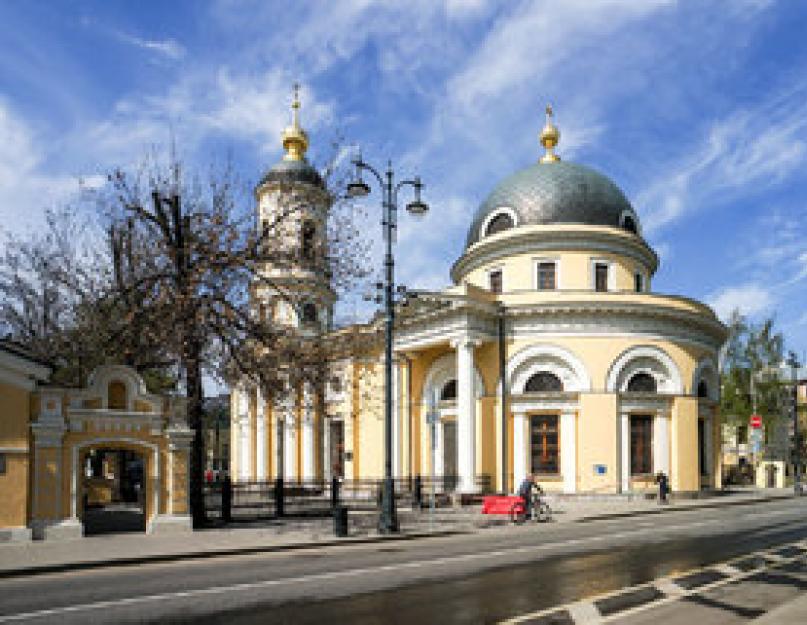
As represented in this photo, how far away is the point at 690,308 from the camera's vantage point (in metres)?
32.4

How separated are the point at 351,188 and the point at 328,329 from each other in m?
5.42

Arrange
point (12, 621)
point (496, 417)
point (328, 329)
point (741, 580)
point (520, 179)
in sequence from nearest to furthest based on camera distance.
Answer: point (12, 621) < point (741, 580) < point (328, 329) < point (496, 417) < point (520, 179)

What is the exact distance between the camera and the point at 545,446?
30.6m

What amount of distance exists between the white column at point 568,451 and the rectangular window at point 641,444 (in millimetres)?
2732

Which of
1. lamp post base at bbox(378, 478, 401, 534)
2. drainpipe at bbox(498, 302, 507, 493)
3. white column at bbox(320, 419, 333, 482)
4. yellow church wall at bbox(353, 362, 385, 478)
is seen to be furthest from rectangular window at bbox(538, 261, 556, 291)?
lamp post base at bbox(378, 478, 401, 534)

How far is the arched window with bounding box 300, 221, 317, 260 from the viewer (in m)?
20.0

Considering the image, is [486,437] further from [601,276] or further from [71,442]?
[71,442]

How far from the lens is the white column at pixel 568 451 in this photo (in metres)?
29.8

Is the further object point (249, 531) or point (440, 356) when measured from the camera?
point (440, 356)

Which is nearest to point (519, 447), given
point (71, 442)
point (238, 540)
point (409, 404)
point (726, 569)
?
point (409, 404)

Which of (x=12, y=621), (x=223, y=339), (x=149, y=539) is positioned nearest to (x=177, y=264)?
(x=223, y=339)

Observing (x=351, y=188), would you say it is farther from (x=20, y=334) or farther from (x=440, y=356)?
(x=20, y=334)

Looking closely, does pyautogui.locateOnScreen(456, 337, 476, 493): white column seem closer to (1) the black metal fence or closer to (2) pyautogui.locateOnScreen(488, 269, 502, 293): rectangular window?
(1) the black metal fence

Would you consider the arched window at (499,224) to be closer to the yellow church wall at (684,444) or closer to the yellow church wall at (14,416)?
the yellow church wall at (684,444)
